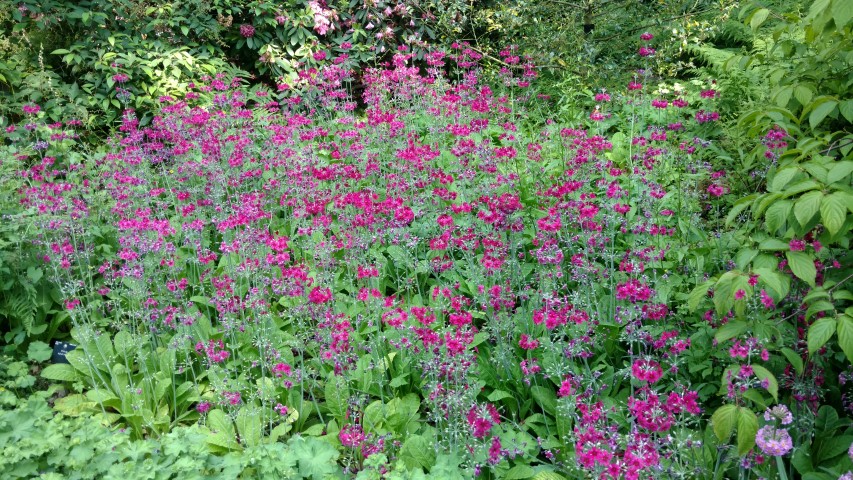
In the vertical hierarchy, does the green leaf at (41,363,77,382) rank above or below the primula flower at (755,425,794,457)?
below

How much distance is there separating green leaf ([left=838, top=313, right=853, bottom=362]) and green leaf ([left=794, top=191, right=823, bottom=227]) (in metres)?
0.33

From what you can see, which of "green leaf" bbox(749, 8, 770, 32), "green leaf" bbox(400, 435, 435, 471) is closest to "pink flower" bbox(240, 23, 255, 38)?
"green leaf" bbox(400, 435, 435, 471)

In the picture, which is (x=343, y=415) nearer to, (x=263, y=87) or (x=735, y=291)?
(x=735, y=291)

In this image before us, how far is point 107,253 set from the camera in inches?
176

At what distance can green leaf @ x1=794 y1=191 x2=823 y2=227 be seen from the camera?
6.59 ft

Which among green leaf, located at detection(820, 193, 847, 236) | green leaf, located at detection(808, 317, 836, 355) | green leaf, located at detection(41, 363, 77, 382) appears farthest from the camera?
green leaf, located at detection(41, 363, 77, 382)

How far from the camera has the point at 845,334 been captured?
6.63ft

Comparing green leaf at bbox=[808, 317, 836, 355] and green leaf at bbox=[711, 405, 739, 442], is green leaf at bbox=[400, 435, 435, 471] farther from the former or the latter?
green leaf at bbox=[808, 317, 836, 355]

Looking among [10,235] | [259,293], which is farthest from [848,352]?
[10,235]

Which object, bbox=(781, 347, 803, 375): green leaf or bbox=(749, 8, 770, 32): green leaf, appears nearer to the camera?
bbox=(781, 347, 803, 375): green leaf

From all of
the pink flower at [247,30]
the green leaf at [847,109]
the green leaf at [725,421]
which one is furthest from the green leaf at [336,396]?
the pink flower at [247,30]

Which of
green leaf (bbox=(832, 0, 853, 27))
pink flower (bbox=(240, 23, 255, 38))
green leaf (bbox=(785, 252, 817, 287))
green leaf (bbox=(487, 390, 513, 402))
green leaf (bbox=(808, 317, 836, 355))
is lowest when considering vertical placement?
green leaf (bbox=(487, 390, 513, 402))

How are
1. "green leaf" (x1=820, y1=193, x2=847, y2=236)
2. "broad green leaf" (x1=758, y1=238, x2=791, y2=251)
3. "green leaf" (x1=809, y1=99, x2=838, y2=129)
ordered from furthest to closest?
1. "green leaf" (x1=809, y1=99, x2=838, y2=129)
2. "broad green leaf" (x1=758, y1=238, x2=791, y2=251)
3. "green leaf" (x1=820, y1=193, x2=847, y2=236)

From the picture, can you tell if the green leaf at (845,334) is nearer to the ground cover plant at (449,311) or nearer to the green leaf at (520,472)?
the ground cover plant at (449,311)
